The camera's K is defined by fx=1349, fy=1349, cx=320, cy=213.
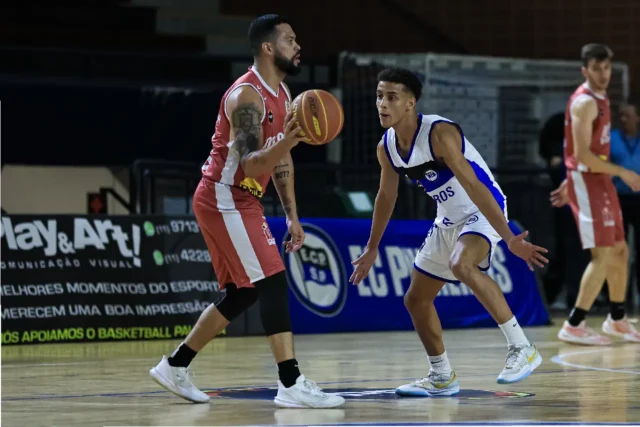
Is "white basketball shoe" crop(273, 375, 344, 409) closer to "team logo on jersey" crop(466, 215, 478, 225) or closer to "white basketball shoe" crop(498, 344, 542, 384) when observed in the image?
"white basketball shoe" crop(498, 344, 542, 384)

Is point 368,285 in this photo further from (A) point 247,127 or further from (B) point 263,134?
(A) point 247,127

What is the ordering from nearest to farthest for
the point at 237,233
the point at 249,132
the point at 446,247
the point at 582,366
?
the point at 249,132, the point at 237,233, the point at 446,247, the point at 582,366

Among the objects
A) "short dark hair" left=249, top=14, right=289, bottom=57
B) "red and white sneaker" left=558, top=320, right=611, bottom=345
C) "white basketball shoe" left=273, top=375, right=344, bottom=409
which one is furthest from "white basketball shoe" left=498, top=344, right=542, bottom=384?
"red and white sneaker" left=558, top=320, right=611, bottom=345

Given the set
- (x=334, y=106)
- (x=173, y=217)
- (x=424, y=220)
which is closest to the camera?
(x=334, y=106)

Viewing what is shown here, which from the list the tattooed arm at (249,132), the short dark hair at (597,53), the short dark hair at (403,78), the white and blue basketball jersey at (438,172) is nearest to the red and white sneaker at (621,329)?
the short dark hair at (597,53)

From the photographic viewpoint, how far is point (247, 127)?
6555 mm

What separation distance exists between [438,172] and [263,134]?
1.17 meters

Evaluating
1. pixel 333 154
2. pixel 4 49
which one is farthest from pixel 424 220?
pixel 4 49

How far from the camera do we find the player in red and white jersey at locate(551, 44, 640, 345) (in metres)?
11.1

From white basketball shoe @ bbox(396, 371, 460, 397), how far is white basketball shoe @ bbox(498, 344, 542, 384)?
28 cm

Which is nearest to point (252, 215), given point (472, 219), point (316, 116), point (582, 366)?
point (316, 116)

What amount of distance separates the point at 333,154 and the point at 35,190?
3761 millimetres

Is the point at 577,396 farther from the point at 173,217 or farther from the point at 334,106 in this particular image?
the point at 173,217

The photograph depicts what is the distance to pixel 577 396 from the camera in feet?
22.7
